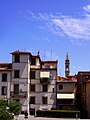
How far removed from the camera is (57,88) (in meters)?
94.1

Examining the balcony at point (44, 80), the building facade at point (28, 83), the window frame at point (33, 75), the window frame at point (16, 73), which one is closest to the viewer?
the building facade at point (28, 83)

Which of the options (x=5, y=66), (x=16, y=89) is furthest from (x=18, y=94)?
(x=5, y=66)

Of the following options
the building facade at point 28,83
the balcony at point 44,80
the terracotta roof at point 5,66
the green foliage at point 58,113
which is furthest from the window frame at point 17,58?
the green foliage at point 58,113

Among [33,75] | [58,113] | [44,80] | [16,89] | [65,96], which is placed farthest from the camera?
[33,75]

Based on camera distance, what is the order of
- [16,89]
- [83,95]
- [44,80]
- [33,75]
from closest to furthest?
[16,89] → [44,80] → [33,75] → [83,95]

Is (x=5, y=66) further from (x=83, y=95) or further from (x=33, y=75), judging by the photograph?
(x=83, y=95)

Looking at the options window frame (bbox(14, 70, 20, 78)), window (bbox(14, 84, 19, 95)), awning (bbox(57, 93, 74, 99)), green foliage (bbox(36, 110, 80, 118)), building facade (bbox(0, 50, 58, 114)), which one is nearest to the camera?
green foliage (bbox(36, 110, 80, 118))

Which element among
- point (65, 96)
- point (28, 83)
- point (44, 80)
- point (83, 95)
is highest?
point (44, 80)

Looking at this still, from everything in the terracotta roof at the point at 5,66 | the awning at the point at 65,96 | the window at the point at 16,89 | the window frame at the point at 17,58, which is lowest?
the awning at the point at 65,96

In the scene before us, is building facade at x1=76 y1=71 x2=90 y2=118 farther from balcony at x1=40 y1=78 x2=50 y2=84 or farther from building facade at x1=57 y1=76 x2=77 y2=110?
balcony at x1=40 y1=78 x2=50 y2=84

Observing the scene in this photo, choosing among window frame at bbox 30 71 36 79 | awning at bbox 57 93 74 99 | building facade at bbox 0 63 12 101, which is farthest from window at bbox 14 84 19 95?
awning at bbox 57 93 74 99

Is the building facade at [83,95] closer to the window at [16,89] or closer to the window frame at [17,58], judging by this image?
the window at [16,89]

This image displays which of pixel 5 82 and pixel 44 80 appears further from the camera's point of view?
pixel 44 80

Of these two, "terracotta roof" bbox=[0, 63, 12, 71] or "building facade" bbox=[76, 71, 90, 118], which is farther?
"terracotta roof" bbox=[0, 63, 12, 71]
